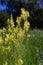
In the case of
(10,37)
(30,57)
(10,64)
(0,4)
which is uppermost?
(10,37)

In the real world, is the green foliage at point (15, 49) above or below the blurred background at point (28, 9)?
above

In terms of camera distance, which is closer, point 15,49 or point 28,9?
point 15,49

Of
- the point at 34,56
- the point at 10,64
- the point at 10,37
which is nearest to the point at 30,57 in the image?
the point at 34,56

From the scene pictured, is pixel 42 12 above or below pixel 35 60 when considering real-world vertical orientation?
below

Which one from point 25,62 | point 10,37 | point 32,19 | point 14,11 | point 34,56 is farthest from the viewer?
point 14,11

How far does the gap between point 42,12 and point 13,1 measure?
189 cm

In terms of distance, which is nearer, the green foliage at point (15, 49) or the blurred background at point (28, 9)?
the green foliage at point (15, 49)

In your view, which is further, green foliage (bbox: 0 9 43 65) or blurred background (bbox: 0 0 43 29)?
blurred background (bbox: 0 0 43 29)

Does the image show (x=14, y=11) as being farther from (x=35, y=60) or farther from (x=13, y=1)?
(x=35, y=60)

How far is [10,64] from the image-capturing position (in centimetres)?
346

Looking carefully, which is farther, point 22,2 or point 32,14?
point 22,2

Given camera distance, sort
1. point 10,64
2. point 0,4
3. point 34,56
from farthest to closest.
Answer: point 0,4 < point 34,56 < point 10,64

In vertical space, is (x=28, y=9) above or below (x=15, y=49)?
below

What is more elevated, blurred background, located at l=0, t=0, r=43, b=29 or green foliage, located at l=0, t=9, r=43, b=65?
green foliage, located at l=0, t=9, r=43, b=65
